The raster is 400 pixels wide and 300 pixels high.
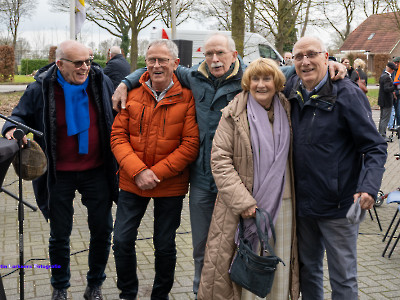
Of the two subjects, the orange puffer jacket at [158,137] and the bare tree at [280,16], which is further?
the bare tree at [280,16]

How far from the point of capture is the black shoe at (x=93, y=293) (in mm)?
3752

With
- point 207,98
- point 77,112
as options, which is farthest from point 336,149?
point 77,112

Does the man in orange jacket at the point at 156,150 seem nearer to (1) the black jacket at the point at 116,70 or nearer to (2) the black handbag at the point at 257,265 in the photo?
(2) the black handbag at the point at 257,265

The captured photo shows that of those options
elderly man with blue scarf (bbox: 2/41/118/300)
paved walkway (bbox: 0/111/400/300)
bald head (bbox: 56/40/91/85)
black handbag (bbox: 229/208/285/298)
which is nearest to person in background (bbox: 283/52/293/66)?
paved walkway (bbox: 0/111/400/300)

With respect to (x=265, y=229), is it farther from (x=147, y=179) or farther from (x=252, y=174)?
(x=147, y=179)

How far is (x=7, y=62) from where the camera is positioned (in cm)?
2912

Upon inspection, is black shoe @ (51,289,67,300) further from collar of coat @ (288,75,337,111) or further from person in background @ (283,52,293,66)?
person in background @ (283,52,293,66)

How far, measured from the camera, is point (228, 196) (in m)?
3.00

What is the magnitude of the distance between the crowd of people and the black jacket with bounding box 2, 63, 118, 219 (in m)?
0.01

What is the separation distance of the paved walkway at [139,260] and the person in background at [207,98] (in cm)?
85

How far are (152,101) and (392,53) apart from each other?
188 ft

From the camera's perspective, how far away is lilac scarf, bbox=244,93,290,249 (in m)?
2.98

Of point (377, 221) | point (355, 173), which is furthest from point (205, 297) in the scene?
point (377, 221)

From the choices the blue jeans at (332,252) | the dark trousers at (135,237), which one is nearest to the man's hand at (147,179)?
the dark trousers at (135,237)
